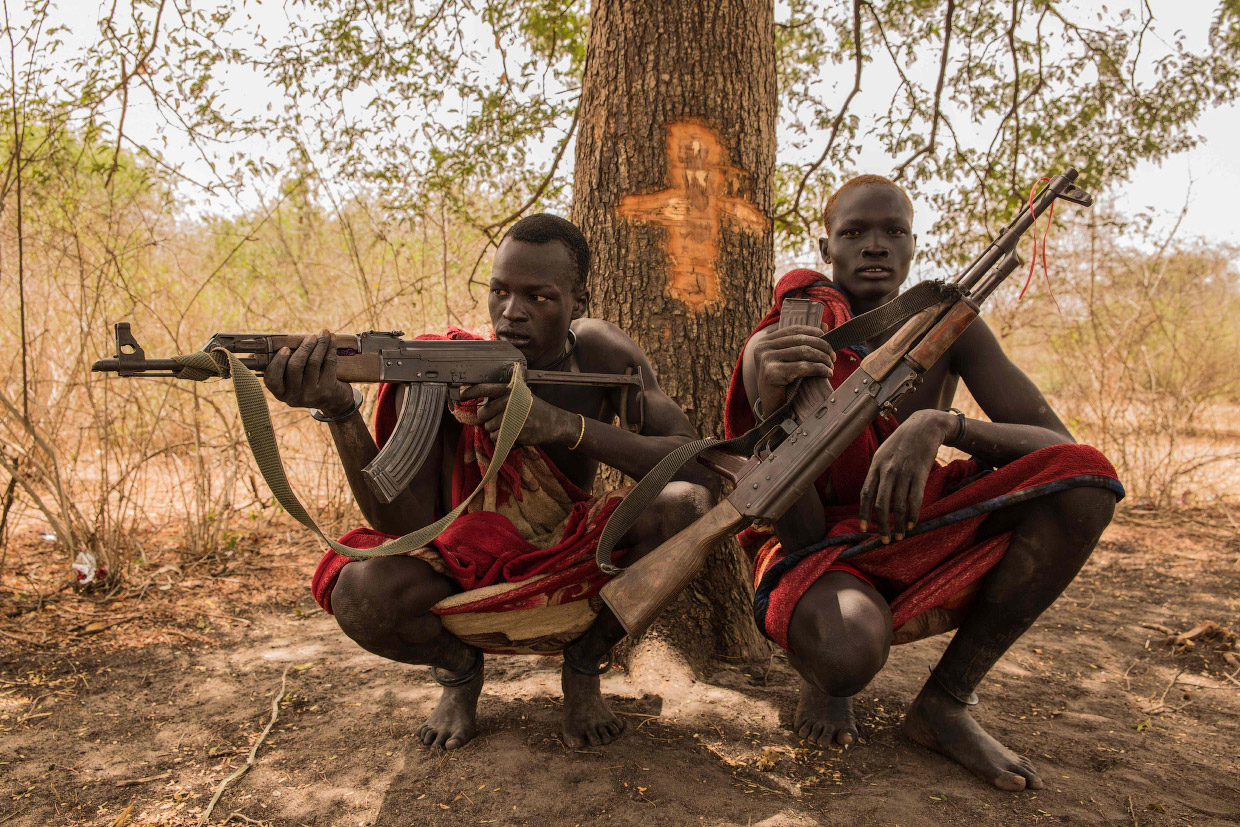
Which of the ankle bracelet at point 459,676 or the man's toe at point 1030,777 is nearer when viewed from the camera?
the man's toe at point 1030,777

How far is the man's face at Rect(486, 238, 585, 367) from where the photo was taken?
8.22ft

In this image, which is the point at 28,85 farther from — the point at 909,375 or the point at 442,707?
the point at 909,375

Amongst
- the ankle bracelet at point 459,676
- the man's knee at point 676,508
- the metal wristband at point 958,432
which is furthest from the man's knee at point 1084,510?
the ankle bracelet at point 459,676

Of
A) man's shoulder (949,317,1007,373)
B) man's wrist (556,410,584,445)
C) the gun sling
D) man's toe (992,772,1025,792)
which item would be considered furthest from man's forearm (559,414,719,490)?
man's toe (992,772,1025,792)

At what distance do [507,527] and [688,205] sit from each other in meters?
1.52

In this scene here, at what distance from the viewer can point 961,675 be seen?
7.96 ft

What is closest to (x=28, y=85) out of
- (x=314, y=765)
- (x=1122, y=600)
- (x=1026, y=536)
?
(x=314, y=765)

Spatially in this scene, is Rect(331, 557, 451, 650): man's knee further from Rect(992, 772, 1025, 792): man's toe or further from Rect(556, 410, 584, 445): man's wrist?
Rect(992, 772, 1025, 792): man's toe

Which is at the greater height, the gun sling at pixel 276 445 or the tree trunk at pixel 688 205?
the tree trunk at pixel 688 205

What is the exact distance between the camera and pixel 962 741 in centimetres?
234

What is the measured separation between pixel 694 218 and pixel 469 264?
3231 millimetres

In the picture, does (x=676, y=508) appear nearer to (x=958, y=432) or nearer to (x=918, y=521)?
(x=918, y=521)

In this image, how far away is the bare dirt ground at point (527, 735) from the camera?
2.11 m

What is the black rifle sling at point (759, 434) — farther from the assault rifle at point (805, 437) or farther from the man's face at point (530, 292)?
the man's face at point (530, 292)
